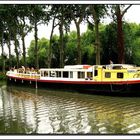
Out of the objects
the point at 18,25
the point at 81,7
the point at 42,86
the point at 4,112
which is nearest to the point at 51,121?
the point at 4,112

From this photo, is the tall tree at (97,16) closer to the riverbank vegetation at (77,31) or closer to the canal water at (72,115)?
the riverbank vegetation at (77,31)

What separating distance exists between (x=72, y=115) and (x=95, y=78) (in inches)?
291

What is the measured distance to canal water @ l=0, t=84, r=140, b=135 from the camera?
1173cm

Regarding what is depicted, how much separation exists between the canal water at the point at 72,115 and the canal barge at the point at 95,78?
2.11 feet

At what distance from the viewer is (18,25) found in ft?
117

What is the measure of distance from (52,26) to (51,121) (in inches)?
754

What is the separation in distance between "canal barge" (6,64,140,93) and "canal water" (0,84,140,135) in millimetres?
642

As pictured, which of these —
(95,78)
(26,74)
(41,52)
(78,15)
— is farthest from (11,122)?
(41,52)

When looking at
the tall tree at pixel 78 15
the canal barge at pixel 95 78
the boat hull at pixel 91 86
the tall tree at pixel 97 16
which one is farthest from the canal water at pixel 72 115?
the tall tree at pixel 78 15

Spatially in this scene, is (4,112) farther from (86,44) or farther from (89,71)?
(86,44)

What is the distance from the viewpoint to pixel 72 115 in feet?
47.3

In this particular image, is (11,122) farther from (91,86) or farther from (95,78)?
(95,78)

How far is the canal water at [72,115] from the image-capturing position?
11734 millimetres

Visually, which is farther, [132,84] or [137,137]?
[132,84]
